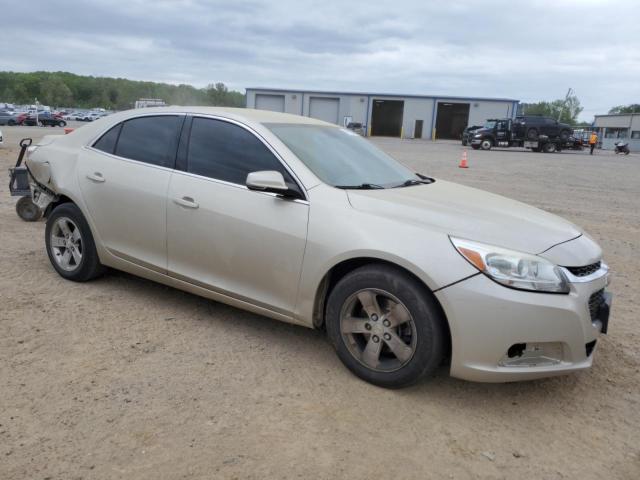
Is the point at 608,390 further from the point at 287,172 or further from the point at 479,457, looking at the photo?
the point at 287,172

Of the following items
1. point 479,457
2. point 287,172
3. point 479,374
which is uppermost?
point 287,172

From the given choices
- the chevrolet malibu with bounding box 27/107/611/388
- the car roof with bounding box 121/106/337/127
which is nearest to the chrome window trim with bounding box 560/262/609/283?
the chevrolet malibu with bounding box 27/107/611/388

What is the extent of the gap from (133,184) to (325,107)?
2483 inches

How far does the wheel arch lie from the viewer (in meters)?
3.09

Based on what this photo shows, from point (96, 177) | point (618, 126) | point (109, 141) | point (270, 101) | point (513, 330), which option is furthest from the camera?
point (618, 126)

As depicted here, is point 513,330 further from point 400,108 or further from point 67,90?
point 67,90

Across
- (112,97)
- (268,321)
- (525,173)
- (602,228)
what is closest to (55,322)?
(268,321)

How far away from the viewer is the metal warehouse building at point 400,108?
Result: 211 feet

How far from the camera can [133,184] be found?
14.0ft

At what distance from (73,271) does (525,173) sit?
17066 mm

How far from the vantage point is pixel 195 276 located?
402 cm

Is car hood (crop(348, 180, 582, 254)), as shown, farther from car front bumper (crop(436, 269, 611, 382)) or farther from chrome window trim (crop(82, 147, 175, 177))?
chrome window trim (crop(82, 147, 175, 177))

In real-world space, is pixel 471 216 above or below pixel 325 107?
below

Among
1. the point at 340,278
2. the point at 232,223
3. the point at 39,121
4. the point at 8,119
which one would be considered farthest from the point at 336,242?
the point at 8,119
